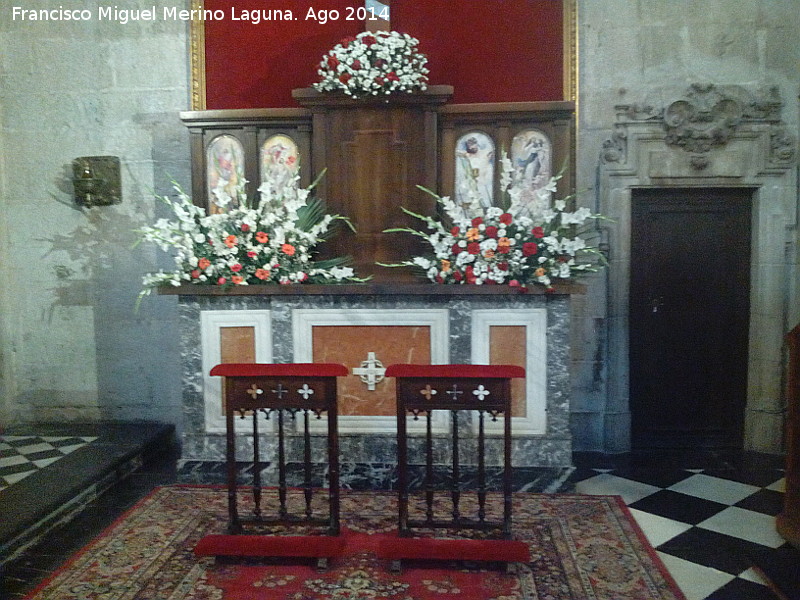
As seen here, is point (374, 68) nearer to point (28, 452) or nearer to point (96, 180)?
point (96, 180)

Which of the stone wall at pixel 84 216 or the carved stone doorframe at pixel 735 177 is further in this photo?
the stone wall at pixel 84 216

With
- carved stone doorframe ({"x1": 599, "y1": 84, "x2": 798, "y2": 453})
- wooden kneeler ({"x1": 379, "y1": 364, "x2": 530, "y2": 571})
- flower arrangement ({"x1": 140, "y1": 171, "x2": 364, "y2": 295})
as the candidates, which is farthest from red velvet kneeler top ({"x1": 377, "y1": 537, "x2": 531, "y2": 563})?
carved stone doorframe ({"x1": 599, "y1": 84, "x2": 798, "y2": 453})

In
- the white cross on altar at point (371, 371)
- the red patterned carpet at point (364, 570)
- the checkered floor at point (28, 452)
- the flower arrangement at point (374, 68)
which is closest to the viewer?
the red patterned carpet at point (364, 570)

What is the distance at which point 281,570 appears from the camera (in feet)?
11.0

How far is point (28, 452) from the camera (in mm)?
5020

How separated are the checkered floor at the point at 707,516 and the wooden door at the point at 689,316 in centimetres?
51

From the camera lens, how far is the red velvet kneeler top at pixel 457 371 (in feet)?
10.8

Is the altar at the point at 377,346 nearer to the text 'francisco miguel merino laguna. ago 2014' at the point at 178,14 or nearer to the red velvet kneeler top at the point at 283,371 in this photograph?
the red velvet kneeler top at the point at 283,371

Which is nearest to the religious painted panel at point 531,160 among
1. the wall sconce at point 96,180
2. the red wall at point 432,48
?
the red wall at point 432,48

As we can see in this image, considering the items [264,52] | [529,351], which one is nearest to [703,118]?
[529,351]

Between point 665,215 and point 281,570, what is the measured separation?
3875mm

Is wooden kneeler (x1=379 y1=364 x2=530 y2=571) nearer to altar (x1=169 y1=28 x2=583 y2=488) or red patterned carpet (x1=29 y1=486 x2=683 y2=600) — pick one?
red patterned carpet (x1=29 y1=486 x2=683 y2=600)

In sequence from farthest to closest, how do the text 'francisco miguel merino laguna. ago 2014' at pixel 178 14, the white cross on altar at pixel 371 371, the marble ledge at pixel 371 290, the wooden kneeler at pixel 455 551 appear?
the text 'francisco miguel merino laguna. ago 2014' at pixel 178 14
the white cross on altar at pixel 371 371
the marble ledge at pixel 371 290
the wooden kneeler at pixel 455 551

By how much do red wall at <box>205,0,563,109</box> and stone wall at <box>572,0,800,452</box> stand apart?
1.06 ft
